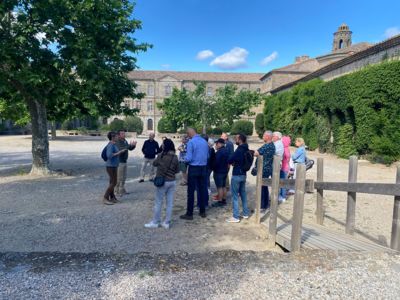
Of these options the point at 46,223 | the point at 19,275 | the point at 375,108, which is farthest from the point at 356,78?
the point at 19,275


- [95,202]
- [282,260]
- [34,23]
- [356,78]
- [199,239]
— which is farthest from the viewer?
[356,78]

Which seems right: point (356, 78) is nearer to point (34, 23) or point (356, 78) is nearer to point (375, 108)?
point (375, 108)

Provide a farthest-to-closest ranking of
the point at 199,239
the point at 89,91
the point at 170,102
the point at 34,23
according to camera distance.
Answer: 1. the point at 170,102
2. the point at 89,91
3. the point at 34,23
4. the point at 199,239

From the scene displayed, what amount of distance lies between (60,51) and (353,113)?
57.3ft

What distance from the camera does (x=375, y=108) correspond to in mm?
17406

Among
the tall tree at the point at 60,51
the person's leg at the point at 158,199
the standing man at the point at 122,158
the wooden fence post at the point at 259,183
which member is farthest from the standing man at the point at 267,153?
the tall tree at the point at 60,51

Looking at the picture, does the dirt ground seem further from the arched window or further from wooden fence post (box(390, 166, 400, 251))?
the arched window

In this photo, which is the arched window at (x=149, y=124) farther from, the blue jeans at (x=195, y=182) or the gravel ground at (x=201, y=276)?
the gravel ground at (x=201, y=276)

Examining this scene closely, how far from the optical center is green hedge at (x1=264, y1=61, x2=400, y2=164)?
16047mm

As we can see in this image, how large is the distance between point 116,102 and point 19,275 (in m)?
9.57

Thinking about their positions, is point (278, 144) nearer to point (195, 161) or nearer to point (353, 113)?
point (195, 161)

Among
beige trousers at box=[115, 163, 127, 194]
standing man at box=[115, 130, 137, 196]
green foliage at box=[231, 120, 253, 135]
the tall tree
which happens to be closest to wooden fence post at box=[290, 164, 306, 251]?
standing man at box=[115, 130, 137, 196]

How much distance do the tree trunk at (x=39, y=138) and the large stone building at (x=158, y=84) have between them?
60.2m

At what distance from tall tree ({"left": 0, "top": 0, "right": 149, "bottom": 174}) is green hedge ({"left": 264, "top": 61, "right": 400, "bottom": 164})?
12.7 metres
